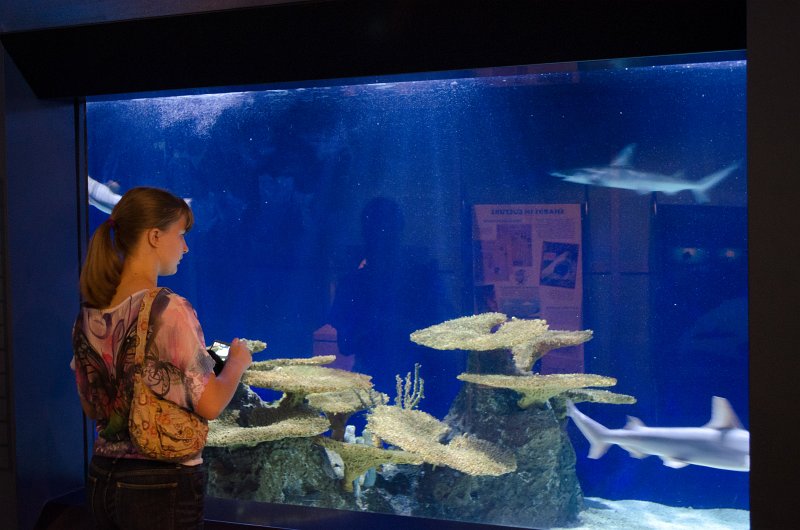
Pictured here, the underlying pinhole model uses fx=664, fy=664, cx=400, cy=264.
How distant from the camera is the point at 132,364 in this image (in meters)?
1.76

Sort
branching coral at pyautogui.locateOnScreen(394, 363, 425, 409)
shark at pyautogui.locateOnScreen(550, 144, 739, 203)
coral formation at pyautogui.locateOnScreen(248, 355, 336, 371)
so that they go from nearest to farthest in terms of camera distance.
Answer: shark at pyautogui.locateOnScreen(550, 144, 739, 203), branching coral at pyautogui.locateOnScreen(394, 363, 425, 409), coral formation at pyautogui.locateOnScreen(248, 355, 336, 371)

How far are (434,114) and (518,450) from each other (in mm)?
1986

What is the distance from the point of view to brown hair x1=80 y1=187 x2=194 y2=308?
1836 mm

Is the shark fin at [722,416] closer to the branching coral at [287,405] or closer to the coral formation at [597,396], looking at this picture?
the coral formation at [597,396]

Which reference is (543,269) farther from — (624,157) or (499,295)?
(624,157)

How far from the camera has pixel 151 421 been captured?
5.74ft

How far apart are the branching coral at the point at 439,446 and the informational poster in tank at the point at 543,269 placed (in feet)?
1.79

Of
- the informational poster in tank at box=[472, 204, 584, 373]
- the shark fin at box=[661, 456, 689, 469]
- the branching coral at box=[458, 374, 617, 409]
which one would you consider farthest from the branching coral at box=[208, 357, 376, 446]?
the shark fin at box=[661, 456, 689, 469]

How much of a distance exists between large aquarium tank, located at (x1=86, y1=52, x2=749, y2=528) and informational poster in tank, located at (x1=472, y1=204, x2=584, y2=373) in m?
0.01

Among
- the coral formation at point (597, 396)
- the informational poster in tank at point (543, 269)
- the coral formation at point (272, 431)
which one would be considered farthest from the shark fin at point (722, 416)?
the coral formation at point (272, 431)

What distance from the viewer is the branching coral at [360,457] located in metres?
3.55

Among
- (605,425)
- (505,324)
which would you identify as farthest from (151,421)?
(605,425)

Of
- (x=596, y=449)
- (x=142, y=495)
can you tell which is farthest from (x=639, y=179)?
(x=142, y=495)

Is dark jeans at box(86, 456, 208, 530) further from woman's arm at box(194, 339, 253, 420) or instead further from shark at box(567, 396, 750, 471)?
shark at box(567, 396, 750, 471)
